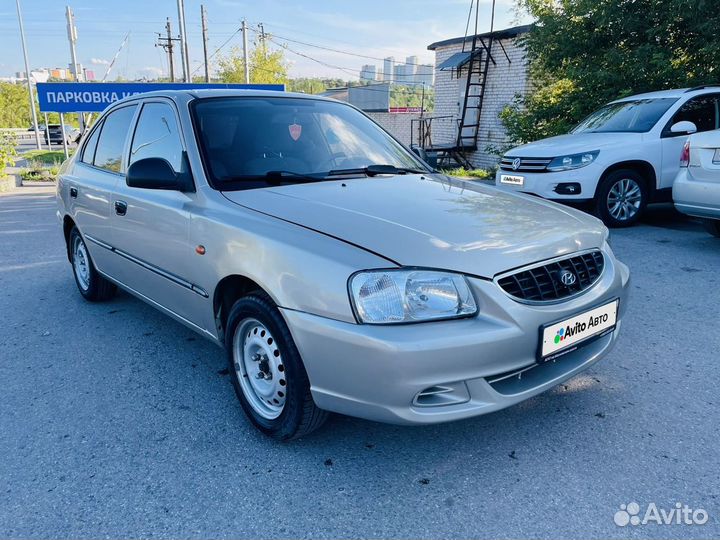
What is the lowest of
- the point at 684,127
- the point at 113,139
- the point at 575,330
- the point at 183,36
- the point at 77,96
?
the point at 575,330

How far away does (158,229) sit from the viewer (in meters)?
3.24

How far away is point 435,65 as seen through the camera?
69.2 ft

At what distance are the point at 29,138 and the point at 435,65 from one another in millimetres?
47934

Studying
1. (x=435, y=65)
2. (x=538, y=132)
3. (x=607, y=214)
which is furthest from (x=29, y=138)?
(x=607, y=214)

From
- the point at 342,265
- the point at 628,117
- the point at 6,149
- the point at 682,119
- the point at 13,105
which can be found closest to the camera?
the point at 342,265

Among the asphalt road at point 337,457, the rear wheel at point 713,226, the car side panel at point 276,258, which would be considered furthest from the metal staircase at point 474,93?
the car side panel at point 276,258

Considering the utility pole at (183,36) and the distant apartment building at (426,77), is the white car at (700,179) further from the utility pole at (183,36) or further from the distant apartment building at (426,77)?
the distant apartment building at (426,77)

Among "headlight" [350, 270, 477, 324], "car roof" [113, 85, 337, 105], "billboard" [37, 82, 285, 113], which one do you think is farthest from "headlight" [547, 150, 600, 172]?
"billboard" [37, 82, 285, 113]

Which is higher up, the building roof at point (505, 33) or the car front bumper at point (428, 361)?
the building roof at point (505, 33)

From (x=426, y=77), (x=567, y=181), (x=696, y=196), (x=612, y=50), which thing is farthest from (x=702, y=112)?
(x=426, y=77)

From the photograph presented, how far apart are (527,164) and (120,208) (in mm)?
5456

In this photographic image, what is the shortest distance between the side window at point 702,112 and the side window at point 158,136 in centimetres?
675

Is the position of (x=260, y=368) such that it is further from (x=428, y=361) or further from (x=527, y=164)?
(x=527, y=164)

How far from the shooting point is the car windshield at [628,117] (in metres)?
7.43
